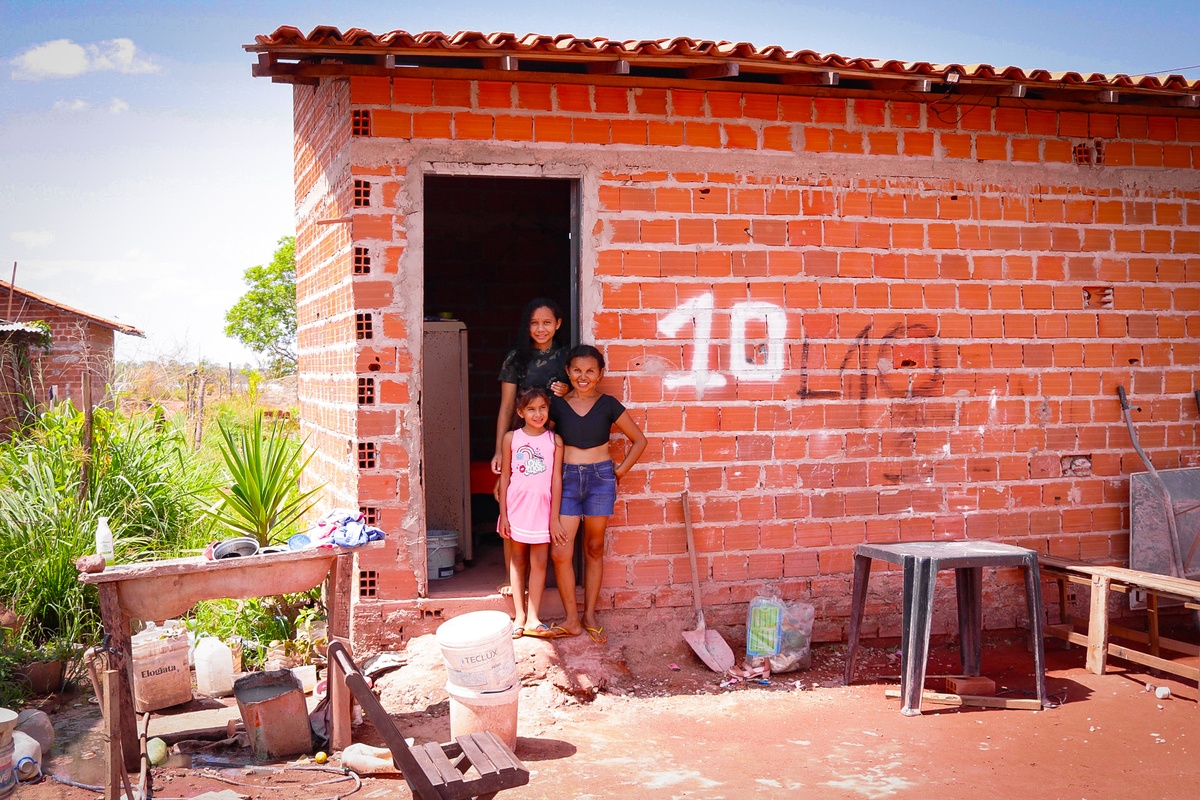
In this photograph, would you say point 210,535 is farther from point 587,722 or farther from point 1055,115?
point 1055,115

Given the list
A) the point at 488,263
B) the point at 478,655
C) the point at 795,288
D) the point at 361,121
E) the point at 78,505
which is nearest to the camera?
the point at 478,655

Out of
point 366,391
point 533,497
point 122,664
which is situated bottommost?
point 122,664

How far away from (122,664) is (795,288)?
14.5 ft

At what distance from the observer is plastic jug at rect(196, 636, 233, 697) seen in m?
5.74

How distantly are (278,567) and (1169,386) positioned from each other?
20.4ft

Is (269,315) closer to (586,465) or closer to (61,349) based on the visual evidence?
(61,349)

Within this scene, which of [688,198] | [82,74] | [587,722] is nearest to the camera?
[587,722]

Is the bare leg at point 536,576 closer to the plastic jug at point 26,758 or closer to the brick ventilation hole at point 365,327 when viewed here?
the brick ventilation hole at point 365,327

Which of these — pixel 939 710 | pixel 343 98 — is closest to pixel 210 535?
pixel 343 98

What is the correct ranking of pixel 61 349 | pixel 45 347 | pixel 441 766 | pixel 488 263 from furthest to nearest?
pixel 61 349 < pixel 45 347 < pixel 488 263 < pixel 441 766

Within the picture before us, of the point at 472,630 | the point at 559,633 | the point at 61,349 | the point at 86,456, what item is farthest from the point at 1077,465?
the point at 61,349

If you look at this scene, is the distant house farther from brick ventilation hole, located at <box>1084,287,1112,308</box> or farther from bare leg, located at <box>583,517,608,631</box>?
brick ventilation hole, located at <box>1084,287,1112,308</box>

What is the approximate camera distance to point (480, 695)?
14.1 ft

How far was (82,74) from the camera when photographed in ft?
201
